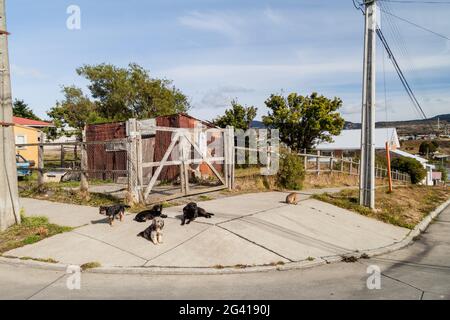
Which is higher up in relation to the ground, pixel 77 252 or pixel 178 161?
pixel 178 161

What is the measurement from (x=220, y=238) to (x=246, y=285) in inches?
67.2

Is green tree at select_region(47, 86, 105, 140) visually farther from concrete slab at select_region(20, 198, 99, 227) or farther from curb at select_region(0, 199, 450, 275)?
curb at select_region(0, 199, 450, 275)

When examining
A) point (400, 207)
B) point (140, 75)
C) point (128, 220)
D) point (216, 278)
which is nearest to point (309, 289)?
point (216, 278)

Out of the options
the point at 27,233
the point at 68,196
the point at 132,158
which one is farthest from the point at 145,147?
the point at 27,233

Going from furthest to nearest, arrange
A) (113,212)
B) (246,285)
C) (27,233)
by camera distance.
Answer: (113,212) < (27,233) < (246,285)

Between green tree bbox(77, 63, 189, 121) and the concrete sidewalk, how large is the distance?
24.0m

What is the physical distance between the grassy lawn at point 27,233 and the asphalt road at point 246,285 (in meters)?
0.97

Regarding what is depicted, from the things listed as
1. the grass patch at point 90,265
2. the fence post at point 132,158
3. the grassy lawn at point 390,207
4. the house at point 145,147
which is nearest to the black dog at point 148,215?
the fence post at point 132,158

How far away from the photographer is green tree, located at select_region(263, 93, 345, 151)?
3191 centimetres

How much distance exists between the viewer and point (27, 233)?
25.1ft

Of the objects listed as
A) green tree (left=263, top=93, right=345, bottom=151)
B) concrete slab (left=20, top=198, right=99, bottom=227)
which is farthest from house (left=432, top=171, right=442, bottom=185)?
concrete slab (left=20, top=198, right=99, bottom=227)

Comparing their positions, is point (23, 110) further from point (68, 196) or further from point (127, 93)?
point (68, 196)

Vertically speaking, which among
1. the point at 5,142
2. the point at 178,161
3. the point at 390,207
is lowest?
the point at 390,207

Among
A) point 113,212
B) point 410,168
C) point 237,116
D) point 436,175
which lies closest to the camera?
point 113,212
